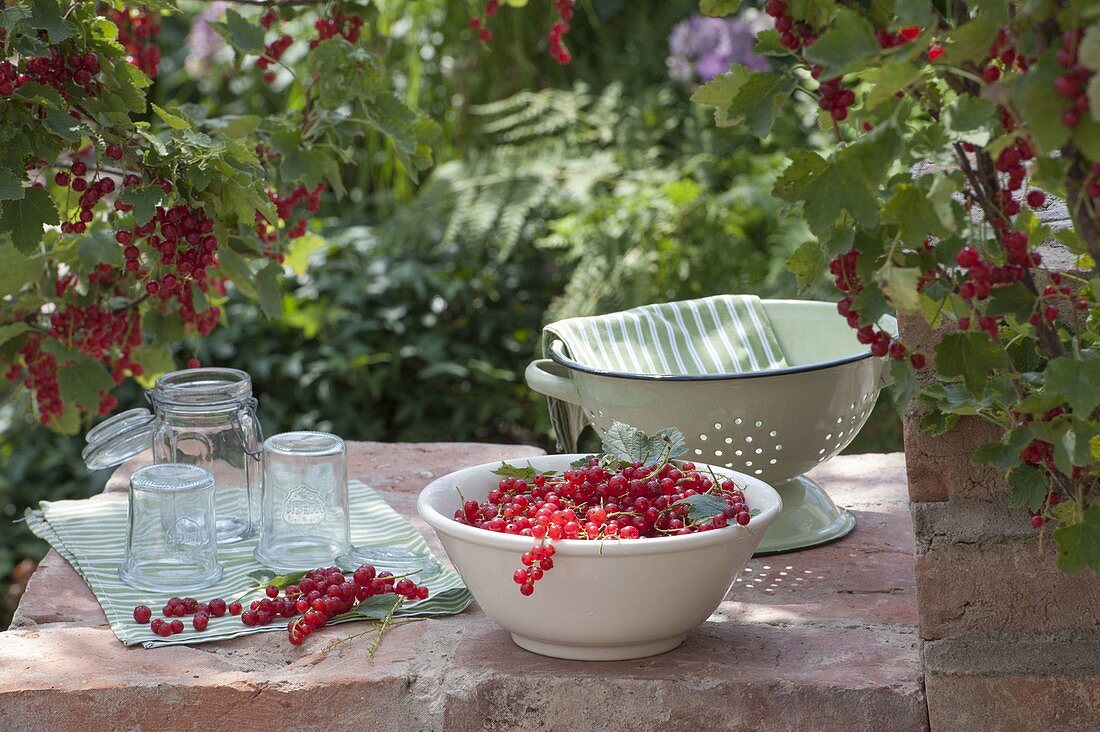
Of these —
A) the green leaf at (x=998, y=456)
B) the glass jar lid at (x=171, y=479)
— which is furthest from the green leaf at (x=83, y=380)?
the green leaf at (x=998, y=456)

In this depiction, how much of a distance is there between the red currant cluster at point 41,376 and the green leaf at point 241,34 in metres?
0.49

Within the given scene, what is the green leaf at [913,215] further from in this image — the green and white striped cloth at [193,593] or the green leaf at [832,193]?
the green and white striped cloth at [193,593]

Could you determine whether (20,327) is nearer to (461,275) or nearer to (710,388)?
(710,388)

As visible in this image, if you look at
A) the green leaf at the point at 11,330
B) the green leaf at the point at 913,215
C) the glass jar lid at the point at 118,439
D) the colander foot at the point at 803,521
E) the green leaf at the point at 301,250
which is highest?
the green leaf at the point at 913,215

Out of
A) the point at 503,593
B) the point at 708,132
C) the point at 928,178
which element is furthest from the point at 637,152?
the point at 928,178

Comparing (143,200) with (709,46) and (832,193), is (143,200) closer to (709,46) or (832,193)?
(832,193)

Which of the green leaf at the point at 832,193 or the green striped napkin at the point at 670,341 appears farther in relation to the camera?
the green striped napkin at the point at 670,341

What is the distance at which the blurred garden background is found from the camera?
133 inches

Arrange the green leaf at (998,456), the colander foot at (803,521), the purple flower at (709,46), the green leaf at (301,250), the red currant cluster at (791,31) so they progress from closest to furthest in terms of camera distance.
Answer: the red currant cluster at (791,31) → the green leaf at (998,456) → the colander foot at (803,521) → the green leaf at (301,250) → the purple flower at (709,46)

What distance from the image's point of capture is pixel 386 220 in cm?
400

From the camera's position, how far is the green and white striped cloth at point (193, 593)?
1.35 meters

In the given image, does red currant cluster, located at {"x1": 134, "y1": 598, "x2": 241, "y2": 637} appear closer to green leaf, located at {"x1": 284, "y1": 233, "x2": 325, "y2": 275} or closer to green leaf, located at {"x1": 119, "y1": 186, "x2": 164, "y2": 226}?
green leaf, located at {"x1": 119, "y1": 186, "x2": 164, "y2": 226}

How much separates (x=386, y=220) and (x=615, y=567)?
2999 millimetres

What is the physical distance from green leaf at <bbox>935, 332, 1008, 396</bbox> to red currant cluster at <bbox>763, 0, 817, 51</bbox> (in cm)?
23
